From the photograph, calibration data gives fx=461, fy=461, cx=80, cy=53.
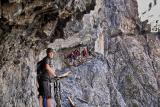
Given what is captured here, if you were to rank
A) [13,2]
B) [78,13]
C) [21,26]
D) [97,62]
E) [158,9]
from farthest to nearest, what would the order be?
1. [158,9]
2. [97,62]
3. [78,13]
4. [21,26]
5. [13,2]

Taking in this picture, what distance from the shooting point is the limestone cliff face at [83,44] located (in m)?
11.7

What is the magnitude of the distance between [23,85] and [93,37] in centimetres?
1817

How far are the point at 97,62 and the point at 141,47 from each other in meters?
14.3

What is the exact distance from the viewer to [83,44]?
29.8 metres

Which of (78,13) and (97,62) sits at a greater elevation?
(78,13)

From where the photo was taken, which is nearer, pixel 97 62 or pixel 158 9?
pixel 97 62

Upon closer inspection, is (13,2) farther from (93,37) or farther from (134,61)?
(134,61)

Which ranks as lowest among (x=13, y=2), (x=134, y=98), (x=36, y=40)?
(x=134, y=98)

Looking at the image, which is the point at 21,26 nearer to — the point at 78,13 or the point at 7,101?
the point at 7,101

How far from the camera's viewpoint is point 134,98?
3934cm

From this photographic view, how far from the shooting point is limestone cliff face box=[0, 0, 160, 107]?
11.7 m

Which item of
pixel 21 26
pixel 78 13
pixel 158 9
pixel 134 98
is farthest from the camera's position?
pixel 158 9

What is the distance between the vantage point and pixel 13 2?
385 inches

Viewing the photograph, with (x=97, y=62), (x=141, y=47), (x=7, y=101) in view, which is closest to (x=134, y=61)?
(x=141, y=47)
